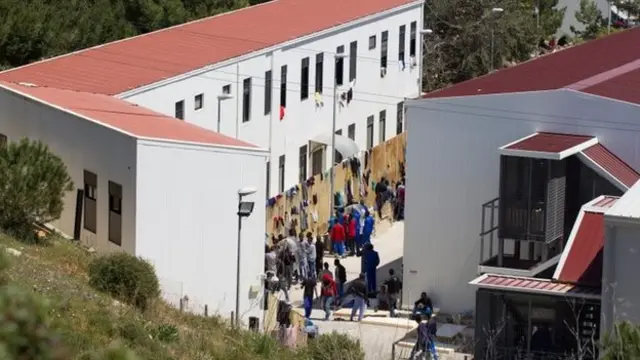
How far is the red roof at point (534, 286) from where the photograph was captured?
23.5m

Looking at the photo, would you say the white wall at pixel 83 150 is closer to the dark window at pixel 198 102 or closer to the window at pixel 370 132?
the dark window at pixel 198 102

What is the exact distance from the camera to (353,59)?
40.8m

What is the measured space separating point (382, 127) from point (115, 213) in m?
20.4

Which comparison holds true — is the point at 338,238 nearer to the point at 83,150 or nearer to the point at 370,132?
the point at 83,150

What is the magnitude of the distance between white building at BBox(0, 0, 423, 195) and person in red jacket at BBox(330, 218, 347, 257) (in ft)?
12.3

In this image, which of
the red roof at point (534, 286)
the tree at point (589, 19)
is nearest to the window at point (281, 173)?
the red roof at point (534, 286)

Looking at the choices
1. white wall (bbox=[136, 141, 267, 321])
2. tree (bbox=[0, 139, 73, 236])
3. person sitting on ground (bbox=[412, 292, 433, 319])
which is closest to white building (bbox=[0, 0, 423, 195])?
white wall (bbox=[136, 141, 267, 321])

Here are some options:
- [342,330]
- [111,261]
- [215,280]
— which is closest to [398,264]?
[342,330]

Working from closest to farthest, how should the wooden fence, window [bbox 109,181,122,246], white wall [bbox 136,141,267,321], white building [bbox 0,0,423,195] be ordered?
white wall [bbox 136,141,267,321], window [bbox 109,181,122,246], white building [bbox 0,0,423,195], the wooden fence

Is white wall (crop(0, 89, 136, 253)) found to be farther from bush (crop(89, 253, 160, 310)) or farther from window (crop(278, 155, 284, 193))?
window (crop(278, 155, 284, 193))

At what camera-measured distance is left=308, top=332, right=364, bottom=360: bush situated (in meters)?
15.7

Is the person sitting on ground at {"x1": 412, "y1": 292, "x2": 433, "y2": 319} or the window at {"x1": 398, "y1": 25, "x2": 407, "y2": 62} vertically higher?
the window at {"x1": 398, "y1": 25, "x2": 407, "y2": 62}

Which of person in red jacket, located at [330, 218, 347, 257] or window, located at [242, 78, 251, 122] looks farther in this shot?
window, located at [242, 78, 251, 122]

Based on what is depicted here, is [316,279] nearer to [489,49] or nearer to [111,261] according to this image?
[111,261]
